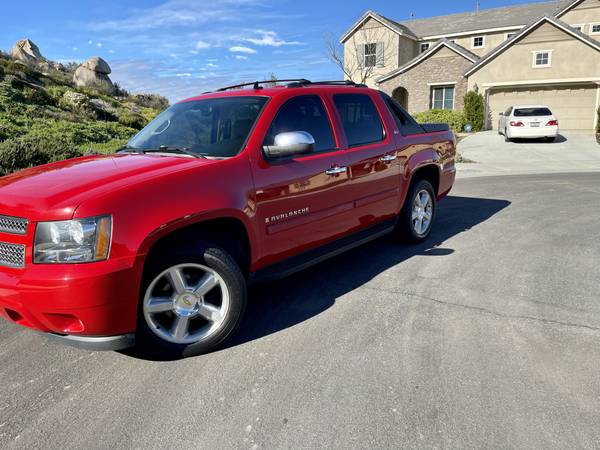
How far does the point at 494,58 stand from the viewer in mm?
26281

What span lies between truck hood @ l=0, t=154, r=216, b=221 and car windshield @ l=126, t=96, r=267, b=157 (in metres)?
0.28

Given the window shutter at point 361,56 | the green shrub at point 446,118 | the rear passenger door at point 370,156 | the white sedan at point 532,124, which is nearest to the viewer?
the rear passenger door at point 370,156

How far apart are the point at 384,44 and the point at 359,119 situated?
32558 millimetres

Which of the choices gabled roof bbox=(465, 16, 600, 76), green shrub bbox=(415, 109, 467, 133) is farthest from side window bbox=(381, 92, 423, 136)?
gabled roof bbox=(465, 16, 600, 76)

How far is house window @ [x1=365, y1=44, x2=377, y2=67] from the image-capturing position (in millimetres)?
35188

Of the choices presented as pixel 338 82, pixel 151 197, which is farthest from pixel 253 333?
pixel 338 82

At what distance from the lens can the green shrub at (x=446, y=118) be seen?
26594 millimetres

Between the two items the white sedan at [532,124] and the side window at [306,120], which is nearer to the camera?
the side window at [306,120]

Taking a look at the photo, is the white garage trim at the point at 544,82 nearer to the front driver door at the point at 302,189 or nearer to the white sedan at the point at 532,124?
the white sedan at the point at 532,124

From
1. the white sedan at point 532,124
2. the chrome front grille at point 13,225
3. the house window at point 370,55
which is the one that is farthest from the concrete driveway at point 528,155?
the house window at point 370,55

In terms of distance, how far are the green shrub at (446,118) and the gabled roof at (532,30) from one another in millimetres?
2370

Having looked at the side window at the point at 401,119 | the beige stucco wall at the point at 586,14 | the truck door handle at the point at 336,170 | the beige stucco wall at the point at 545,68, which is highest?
the beige stucco wall at the point at 586,14

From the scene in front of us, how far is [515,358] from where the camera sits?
3.23 m

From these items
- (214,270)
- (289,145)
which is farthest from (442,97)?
(214,270)
